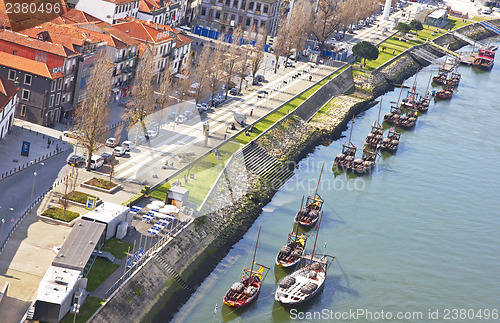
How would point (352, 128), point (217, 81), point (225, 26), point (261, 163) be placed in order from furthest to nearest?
point (225, 26)
point (352, 128)
point (217, 81)
point (261, 163)

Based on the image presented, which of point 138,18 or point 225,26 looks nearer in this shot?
point 138,18

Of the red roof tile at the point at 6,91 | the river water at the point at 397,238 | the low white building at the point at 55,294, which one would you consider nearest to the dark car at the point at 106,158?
the red roof tile at the point at 6,91

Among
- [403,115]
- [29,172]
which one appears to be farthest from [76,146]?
[403,115]

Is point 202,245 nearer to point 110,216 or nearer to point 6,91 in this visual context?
point 110,216

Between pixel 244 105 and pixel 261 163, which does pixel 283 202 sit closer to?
pixel 261 163

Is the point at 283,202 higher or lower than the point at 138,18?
lower

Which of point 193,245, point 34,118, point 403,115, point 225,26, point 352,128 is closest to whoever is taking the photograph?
point 193,245

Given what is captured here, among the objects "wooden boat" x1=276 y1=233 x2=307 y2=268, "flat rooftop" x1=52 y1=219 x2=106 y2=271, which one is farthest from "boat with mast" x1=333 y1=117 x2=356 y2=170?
"flat rooftop" x1=52 y1=219 x2=106 y2=271
